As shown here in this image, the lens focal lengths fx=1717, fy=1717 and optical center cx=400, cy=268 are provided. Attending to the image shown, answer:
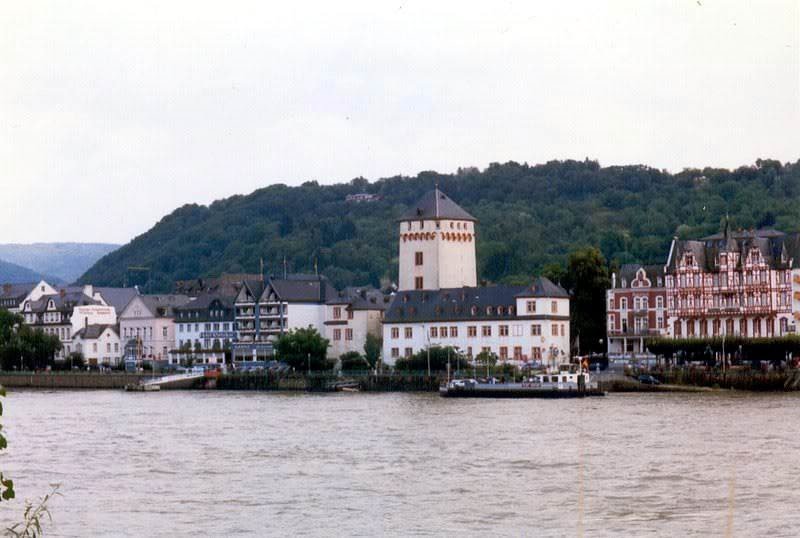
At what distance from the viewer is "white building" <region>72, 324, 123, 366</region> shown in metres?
159

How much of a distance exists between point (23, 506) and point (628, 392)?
65.6 metres

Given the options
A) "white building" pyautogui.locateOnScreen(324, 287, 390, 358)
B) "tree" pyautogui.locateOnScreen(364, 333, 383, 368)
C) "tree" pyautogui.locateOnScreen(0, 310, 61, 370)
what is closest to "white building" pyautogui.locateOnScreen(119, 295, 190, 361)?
"tree" pyautogui.locateOnScreen(0, 310, 61, 370)

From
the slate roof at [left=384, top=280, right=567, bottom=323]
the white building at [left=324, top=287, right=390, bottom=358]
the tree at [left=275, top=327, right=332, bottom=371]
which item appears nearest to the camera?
the slate roof at [left=384, top=280, right=567, bottom=323]

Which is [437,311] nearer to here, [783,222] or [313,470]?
Result: [783,222]

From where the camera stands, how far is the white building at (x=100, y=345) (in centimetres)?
15912

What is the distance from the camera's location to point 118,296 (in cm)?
17175

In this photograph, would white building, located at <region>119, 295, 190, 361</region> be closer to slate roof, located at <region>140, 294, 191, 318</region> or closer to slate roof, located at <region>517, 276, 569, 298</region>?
slate roof, located at <region>140, 294, 191, 318</region>

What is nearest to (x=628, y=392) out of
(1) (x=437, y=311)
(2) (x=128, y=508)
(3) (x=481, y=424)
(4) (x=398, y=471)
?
(1) (x=437, y=311)

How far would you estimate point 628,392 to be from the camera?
106 m

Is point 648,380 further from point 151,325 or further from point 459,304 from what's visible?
point 151,325

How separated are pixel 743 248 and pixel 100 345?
65.7 meters

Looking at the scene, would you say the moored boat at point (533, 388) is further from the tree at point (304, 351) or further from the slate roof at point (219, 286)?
the slate roof at point (219, 286)

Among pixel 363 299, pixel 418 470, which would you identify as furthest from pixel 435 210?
pixel 418 470

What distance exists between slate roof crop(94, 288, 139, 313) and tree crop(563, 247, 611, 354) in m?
54.9
